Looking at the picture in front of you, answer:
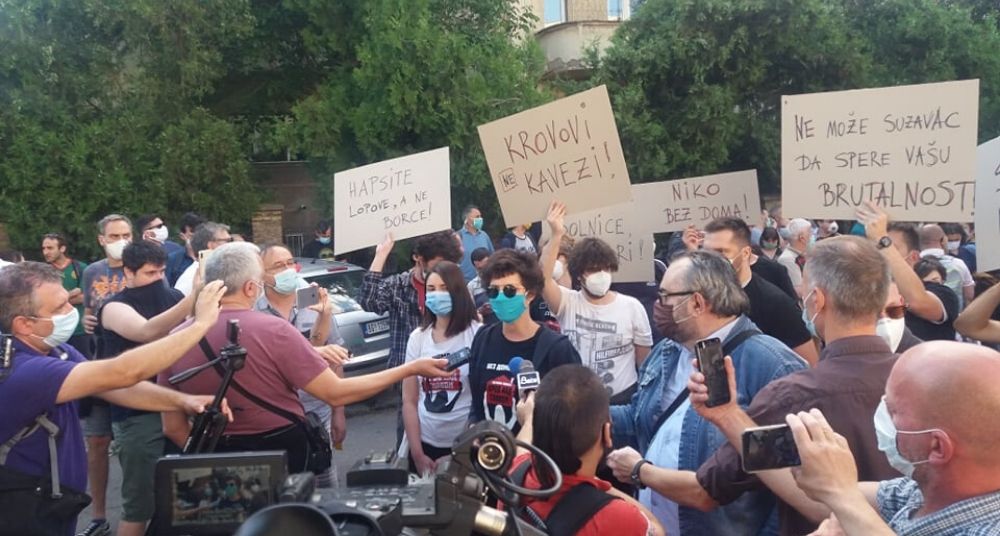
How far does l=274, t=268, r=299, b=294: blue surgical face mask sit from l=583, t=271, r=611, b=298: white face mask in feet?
5.60

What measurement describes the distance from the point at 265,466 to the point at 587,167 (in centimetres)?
394

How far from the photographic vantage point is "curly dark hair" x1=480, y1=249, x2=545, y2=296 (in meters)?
4.29

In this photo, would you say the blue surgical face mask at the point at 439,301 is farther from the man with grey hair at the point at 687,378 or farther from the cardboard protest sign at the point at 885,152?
the cardboard protest sign at the point at 885,152

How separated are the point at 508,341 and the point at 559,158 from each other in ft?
5.88

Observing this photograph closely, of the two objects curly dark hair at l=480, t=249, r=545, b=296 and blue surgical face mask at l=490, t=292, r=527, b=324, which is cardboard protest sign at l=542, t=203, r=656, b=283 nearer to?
curly dark hair at l=480, t=249, r=545, b=296

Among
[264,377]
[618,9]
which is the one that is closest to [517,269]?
[264,377]

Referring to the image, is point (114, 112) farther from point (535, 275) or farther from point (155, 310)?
point (535, 275)

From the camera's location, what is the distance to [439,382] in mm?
4336

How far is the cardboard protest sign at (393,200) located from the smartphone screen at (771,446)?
3.87m

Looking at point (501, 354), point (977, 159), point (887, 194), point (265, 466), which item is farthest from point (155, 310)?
point (977, 159)

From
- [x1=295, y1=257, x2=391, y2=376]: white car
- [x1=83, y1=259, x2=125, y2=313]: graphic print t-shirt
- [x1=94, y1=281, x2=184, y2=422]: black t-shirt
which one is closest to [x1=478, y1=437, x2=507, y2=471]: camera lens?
[x1=94, y1=281, x2=184, y2=422]: black t-shirt

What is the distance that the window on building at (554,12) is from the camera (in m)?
23.9

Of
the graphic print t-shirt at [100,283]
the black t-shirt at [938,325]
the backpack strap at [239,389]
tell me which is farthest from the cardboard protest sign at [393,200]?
the black t-shirt at [938,325]

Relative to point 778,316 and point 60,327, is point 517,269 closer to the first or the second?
point 778,316
